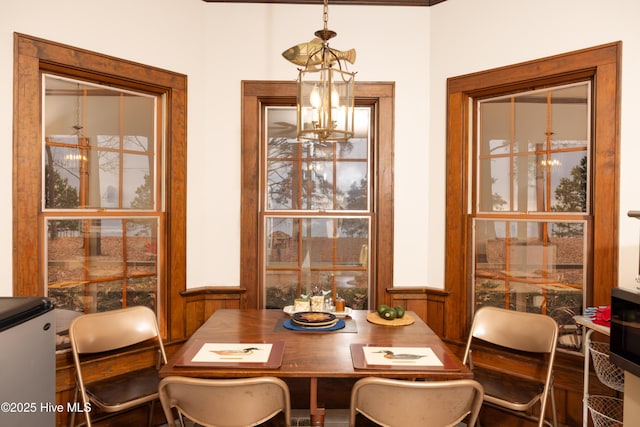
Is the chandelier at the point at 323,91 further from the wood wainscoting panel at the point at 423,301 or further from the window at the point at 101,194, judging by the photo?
the wood wainscoting panel at the point at 423,301

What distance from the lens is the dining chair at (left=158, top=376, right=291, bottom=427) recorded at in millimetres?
1706

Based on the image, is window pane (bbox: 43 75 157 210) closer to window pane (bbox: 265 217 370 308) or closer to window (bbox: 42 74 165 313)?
window (bbox: 42 74 165 313)

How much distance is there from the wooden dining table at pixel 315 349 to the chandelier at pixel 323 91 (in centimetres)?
108

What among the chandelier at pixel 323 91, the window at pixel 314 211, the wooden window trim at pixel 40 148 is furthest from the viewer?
the window at pixel 314 211

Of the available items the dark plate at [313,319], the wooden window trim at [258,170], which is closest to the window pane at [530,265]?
the wooden window trim at [258,170]

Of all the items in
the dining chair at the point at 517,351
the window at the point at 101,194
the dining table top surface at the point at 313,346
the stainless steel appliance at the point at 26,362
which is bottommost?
the dining chair at the point at 517,351

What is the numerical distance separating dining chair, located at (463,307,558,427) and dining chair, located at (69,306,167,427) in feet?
6.32

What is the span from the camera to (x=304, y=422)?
3.21 meters

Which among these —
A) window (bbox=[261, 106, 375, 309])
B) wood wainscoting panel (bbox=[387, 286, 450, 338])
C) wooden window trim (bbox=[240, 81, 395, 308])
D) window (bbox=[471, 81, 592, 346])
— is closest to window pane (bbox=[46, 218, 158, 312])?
wooden window trim (bbox=[240, 81, 395, 308])

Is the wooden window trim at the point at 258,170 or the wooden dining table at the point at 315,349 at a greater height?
the wooden window trim at the point at 258,170

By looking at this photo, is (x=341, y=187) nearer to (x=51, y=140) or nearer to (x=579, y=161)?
(x=579, y=161)

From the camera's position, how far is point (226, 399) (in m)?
1.72

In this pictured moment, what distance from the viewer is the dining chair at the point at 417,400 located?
1679 mm

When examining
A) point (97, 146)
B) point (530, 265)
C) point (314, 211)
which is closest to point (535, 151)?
point (530, 265)
